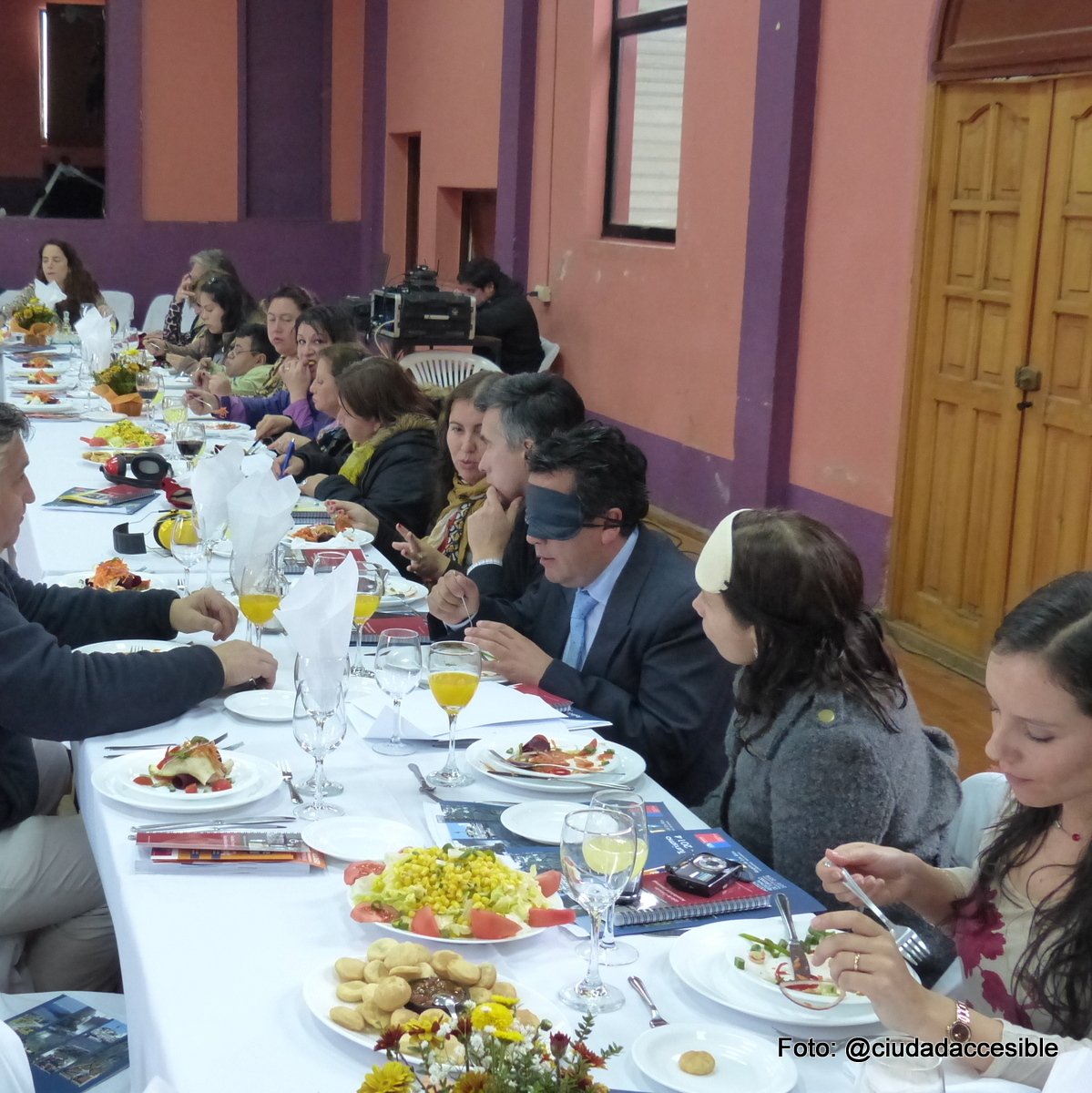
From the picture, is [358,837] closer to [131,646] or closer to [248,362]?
[131,646]

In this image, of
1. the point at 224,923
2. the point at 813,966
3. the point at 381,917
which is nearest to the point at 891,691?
the point at 813,966

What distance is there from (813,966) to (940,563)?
12.7 feet

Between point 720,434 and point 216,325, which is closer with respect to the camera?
point 720,434

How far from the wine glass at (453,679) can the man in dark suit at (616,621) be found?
39 centimetres

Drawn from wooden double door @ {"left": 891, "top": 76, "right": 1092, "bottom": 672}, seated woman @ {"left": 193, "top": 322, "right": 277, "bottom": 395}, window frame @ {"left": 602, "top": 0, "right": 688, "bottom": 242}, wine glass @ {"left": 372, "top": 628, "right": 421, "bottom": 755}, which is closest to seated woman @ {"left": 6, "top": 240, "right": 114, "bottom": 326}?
seated woman @ {"left": 193, "top": 322, "right": 277, "bottom": 395}

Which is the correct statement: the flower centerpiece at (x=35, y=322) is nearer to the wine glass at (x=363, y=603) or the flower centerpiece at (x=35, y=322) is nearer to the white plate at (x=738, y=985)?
the wine glass at (x=363, y=603)

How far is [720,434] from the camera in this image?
22.1 ft

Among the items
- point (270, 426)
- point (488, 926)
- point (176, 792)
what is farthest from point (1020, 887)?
point (270, 426)

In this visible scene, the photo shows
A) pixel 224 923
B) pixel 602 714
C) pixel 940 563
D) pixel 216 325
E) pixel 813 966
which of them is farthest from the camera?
pixel 216 325

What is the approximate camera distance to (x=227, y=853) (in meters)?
1.80

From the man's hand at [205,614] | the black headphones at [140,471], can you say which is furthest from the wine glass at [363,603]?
the black headphones at [140,471]

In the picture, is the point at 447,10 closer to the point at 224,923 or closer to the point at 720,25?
the point at 720,25

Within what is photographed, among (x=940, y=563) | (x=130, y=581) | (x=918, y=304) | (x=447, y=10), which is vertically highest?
(x=447, y=10)

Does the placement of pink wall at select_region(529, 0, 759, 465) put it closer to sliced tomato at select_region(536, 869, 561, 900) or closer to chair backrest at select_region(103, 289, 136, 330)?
chair backrest at select_region(103, 289, 136, 330)
